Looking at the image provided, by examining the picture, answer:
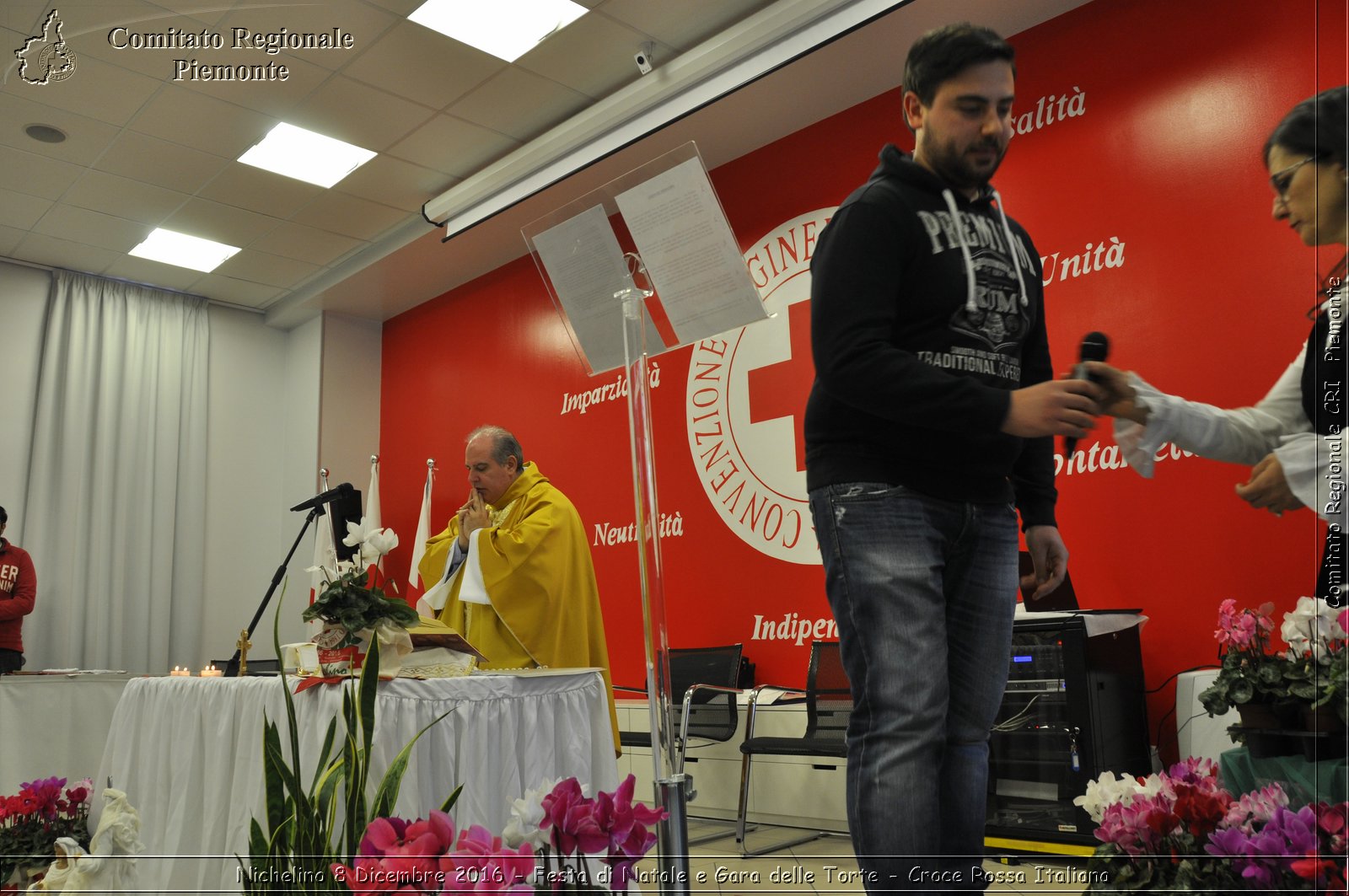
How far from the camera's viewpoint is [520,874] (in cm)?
109

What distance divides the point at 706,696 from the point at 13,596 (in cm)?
385

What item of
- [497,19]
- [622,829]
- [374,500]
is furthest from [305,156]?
[622,829]

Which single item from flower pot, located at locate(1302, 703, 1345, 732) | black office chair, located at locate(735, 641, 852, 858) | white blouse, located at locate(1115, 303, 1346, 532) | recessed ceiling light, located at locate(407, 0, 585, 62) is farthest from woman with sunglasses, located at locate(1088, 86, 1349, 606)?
recessed ceiling light, located at locate(407, 0, 585, 62)

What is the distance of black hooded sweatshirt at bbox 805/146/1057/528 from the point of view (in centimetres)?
126

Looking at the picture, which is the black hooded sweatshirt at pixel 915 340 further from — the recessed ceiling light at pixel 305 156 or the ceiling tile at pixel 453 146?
the recessed ceiling light at pixel 305 156

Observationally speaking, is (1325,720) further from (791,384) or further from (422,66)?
(422,66)

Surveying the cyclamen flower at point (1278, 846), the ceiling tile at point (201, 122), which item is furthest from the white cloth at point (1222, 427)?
the ceiling tile at point (201, 122)

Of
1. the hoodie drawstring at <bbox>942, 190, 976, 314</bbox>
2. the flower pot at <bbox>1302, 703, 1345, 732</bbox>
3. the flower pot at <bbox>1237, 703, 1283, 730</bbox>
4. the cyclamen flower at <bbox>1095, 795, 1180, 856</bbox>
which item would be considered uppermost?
the hoodie drawstring at <bbox>942, 190, 976, 314</bbox>

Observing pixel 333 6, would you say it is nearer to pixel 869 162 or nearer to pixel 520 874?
pixel 869 162

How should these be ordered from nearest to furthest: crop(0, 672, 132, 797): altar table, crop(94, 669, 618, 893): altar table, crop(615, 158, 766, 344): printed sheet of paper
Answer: crop(615, 158, 766, 344): printed sheet of paper < crop(94, 669, 618, 893): altar table < crop(0, 672, 132, 797): altar table

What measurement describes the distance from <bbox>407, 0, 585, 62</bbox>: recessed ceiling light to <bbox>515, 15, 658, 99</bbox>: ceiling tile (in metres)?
0.06

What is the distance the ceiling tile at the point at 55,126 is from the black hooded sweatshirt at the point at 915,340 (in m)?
4.83

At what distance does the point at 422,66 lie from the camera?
4.56 m

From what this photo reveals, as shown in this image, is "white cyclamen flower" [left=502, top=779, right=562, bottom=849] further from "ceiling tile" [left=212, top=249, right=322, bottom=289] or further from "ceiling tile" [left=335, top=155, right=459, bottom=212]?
"ceiling tile" [left=212, top=249, right=322, bottom=289]
